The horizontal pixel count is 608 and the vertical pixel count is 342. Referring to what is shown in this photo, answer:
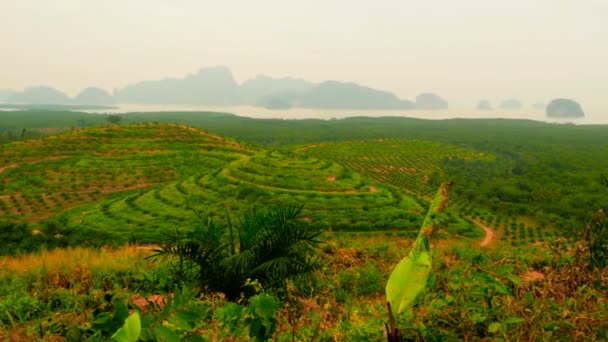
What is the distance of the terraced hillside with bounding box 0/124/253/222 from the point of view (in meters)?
38.9

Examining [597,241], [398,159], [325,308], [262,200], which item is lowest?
[398,159]

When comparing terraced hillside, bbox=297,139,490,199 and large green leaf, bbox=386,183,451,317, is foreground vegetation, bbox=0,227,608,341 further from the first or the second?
terraced hillside, bbox=297,139,490,199

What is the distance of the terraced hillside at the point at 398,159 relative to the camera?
6764 cm

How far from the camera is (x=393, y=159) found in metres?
88.3

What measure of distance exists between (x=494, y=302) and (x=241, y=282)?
3.81m

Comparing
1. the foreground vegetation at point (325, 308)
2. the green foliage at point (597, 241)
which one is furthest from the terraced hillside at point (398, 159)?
the foreground vegetation at point (325, 308)

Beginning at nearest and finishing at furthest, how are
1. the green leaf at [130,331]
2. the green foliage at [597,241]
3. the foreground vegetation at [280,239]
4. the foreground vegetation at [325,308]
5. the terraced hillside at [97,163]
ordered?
1. the green leaf at [130,331]
2. the foreground vegetation at [325,308]
3. the foreground vegetation at [280,239]
4. the green foliage at [597,241]
5. the terraced hillside at [97,163]

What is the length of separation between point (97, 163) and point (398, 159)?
64.4m

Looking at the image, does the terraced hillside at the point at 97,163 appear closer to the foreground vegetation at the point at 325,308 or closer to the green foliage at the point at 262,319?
the foreground vegetation at the point at 325,308

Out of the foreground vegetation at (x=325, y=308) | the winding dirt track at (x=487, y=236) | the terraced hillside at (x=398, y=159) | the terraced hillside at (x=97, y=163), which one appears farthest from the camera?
the terraced hillside at (x=398, y=159)

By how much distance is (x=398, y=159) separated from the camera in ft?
292

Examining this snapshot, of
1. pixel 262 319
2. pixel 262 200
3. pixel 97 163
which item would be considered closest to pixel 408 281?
pixel 262 319

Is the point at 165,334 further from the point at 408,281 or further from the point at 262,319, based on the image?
the point at 408,281

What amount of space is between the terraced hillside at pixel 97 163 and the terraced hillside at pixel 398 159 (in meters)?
27.1
